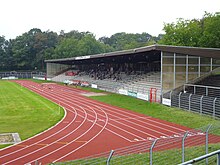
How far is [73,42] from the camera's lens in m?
95.2

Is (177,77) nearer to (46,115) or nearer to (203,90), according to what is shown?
(203,90)

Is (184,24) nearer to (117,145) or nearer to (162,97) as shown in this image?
(162,97)

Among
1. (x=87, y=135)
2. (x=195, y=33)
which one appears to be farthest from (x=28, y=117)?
(x=195, y=33)

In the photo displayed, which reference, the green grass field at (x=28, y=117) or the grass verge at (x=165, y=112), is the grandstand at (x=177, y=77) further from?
the green grass field at (x=28, y=117)

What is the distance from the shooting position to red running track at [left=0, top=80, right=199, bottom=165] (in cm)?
1518

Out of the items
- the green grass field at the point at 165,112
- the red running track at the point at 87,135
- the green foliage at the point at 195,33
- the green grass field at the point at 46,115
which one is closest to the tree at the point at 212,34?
the green foliage at the point at 195,33

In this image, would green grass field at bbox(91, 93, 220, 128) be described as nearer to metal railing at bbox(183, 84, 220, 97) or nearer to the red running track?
the red running track

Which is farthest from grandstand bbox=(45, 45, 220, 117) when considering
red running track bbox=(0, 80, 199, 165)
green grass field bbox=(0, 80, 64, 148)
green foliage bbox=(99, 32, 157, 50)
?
green foliage bbox=(99, 32, 157, 50)

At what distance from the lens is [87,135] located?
19.4 m

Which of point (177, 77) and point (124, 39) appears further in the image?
point (124, 39)

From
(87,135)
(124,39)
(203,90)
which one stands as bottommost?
(87,135)

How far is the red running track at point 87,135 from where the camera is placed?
49.8 ft

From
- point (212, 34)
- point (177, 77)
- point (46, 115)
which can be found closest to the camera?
point (46, 115)

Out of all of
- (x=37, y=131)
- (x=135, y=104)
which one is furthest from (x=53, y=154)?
(x=135, y=104)
